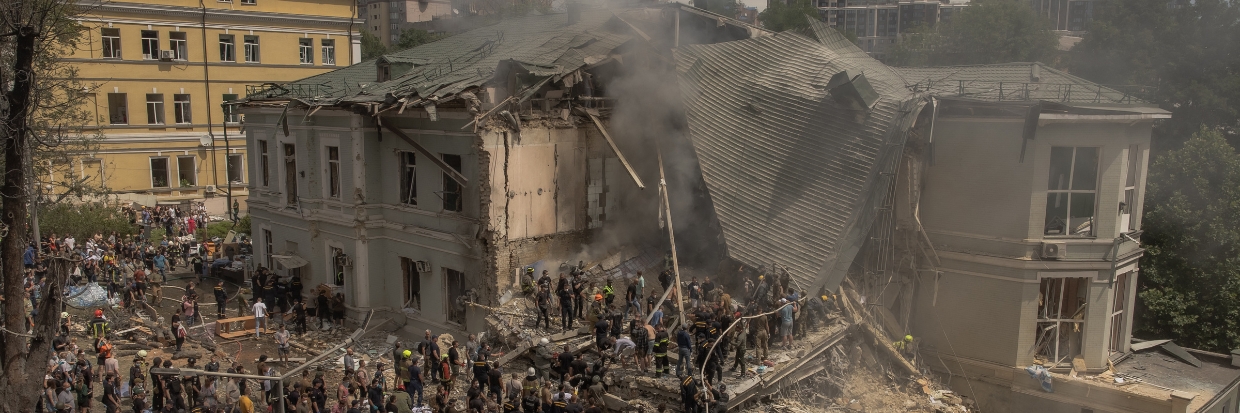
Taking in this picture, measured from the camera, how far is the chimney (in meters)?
26.7

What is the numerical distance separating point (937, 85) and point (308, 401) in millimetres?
15522

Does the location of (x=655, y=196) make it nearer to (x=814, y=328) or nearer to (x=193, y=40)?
(x=814, y=328)

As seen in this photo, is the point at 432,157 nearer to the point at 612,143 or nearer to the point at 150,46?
the point at 612,143

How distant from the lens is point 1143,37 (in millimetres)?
33344

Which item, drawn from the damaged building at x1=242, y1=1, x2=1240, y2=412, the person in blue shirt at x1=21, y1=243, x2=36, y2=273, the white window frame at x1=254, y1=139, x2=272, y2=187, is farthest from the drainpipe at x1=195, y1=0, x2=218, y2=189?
the damaged building at x1=242, y1=1, x2=1240, y2=412

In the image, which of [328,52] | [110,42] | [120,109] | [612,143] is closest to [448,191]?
[612,143]

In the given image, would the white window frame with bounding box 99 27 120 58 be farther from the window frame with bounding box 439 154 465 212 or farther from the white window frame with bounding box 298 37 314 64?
the window frame with bounding box 439 154 465 212

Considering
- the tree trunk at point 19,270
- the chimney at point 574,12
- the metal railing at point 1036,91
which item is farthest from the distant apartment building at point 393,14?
the tree trunk at point 19,270

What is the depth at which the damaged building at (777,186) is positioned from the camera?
1909 centimetres

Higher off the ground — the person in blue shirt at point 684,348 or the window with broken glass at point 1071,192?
the window with broken glass at point 1071,192

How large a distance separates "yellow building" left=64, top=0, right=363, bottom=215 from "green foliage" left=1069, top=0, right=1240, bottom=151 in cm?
3479

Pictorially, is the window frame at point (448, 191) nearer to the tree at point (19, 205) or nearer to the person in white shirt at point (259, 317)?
the person in white shirt at point (259, 317)

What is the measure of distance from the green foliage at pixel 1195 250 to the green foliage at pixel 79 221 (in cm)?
3449

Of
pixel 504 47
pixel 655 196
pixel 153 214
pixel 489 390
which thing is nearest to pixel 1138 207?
pixel 655 196
